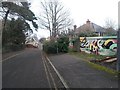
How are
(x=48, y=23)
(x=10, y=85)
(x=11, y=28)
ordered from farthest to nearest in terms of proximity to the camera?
(x=48, y=23) < (x=11, y=28) < (x=10, y=85)

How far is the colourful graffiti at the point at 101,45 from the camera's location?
30.0 m

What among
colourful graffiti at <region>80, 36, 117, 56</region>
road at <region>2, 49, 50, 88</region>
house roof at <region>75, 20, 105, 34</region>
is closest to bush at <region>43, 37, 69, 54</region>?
colourful graffiti at <region>80, 36, 117, 56</region>

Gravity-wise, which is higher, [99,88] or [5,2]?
[5,2]

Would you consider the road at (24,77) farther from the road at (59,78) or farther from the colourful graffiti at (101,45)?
the colourful graffiti at (101,45)

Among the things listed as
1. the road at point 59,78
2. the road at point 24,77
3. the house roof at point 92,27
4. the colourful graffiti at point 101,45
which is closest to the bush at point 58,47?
the colourful graffiti at point 101,45

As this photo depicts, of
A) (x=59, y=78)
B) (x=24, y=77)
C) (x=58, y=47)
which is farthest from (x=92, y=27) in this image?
(x=59, y=78)

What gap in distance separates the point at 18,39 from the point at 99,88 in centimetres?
6103

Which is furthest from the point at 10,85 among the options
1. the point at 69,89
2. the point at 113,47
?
the point at 113,47

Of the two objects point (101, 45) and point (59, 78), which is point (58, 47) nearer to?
point (101, 45)

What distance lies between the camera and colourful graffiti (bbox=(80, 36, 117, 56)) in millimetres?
29984

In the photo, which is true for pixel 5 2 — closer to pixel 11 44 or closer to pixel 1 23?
pixel 1 23

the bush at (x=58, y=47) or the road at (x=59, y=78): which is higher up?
the bush at (x=58, y=47)

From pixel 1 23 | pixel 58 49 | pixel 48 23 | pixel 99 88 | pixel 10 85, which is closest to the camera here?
pixel 99 88

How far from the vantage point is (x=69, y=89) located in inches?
435
